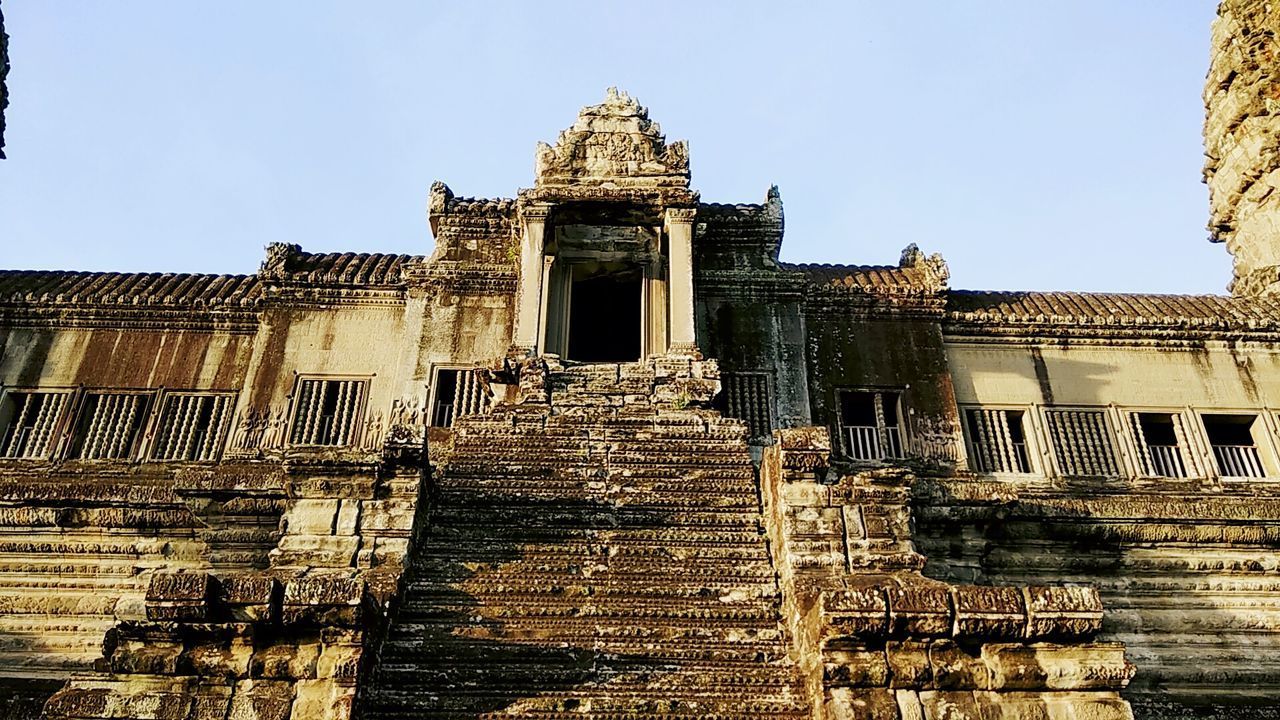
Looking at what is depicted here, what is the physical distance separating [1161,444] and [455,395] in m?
10.6

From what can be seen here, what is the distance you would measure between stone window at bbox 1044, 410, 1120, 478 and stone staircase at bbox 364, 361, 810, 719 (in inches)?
245

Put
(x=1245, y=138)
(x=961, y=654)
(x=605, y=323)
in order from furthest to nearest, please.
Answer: (x=1245, y=138)
(x=605, y=323)
(x=961, y=654)

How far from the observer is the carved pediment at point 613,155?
49.8ft

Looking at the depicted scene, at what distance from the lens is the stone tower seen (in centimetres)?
1884

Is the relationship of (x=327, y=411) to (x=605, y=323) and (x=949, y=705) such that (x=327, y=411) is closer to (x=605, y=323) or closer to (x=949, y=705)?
(x=605, y=323)

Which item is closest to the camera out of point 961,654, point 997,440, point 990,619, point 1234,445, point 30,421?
point 990,619

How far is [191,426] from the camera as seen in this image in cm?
1475

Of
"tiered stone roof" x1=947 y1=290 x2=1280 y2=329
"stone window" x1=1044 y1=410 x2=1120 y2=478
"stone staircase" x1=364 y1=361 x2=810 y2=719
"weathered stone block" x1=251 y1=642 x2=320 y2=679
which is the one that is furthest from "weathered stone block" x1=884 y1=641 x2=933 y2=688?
"tiered stone roof" x1=947 y1=290 x2=1280 y2=329

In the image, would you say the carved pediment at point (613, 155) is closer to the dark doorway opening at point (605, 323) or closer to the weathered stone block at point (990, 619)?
the dark doorway opening at point (605, 323)

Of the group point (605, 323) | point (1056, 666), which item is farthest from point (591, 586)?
point (605, 323)

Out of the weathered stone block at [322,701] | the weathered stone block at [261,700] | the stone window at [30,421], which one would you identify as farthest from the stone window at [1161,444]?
the stone window at [30,421]

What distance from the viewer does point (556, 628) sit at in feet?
26.3

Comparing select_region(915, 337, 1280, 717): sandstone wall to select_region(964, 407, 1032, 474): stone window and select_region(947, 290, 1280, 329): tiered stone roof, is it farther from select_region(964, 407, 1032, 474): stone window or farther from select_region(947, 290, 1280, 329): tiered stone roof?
select_region(947, 290, 1280, 329): tiered stone roof

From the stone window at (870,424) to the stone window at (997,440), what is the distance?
1145 millimetres
